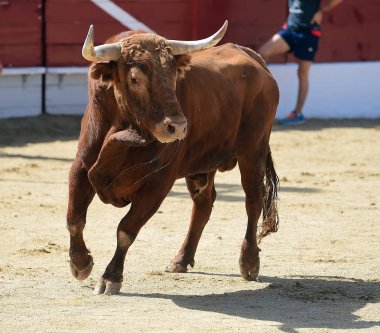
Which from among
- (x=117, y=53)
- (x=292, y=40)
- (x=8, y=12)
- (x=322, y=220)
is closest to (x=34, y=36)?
(x=8, y=12)

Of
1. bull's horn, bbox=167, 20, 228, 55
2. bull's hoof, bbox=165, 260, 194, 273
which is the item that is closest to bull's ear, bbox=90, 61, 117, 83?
bull's horn, bbox=167, 20, 228, 55

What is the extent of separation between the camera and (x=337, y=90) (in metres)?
12.5

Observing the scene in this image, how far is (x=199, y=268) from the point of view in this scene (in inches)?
227

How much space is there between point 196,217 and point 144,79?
1.25m

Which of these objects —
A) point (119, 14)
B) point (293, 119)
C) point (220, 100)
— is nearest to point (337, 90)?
point (293, 119)

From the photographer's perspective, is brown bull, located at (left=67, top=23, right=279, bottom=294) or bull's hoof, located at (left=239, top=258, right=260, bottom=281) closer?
brown bull, located at (left=67, top=23, right=279, bottom=294)

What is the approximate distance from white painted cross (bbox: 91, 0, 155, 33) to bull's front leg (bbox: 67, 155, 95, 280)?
257 inches

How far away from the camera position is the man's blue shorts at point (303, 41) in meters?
11.7

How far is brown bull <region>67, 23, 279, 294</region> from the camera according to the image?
482cm

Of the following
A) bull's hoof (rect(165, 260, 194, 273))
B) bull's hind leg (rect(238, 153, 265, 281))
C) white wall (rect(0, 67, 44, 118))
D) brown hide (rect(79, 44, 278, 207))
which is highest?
brown hide (rect(79, 44, 278, 207))

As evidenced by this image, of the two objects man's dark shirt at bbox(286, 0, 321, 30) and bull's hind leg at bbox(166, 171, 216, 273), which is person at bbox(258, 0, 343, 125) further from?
bull's hind leg at bbox(166, 171, 216, 273)

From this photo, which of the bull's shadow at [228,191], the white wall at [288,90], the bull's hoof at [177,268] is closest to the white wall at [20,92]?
the white wall at [288,90]

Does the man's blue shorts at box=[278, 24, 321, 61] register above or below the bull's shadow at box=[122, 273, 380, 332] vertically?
below

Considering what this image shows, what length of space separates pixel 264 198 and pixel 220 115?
64 centimetres
